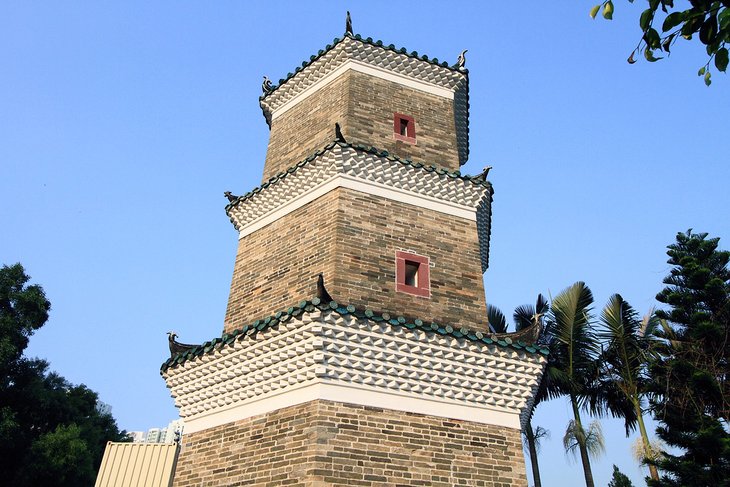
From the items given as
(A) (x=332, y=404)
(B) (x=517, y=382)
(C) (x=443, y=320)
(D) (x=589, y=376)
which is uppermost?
(D) (x=589, y=376)

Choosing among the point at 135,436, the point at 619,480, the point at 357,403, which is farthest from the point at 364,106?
the point at 135,436

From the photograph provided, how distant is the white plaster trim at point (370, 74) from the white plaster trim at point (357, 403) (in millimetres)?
5137

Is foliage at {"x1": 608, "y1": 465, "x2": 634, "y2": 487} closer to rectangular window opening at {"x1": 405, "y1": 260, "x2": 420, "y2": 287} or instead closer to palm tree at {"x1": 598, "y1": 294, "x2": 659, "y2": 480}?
palm tree at {"x1": 598, "y1": 294, "x2": 659, "y2": 480}

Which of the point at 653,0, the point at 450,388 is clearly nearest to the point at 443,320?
the point at 450,388

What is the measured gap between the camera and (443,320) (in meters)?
7.44

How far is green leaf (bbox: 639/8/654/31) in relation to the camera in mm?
3350

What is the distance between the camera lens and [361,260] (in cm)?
742

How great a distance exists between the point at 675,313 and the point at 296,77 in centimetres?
1066

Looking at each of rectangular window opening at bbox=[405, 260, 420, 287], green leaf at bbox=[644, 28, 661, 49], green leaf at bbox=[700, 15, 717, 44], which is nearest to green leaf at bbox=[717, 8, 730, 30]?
green leaf at bbox=[700, 15, 717, 44]

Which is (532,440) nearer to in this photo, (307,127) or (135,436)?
(307,127)

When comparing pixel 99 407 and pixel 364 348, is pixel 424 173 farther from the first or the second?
pixel 99 407

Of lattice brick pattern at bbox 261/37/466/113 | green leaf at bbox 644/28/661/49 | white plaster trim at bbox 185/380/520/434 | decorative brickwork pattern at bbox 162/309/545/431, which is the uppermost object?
lattice brick pattern at bbox 261/37/466/113

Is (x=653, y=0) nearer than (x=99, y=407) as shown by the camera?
Yes

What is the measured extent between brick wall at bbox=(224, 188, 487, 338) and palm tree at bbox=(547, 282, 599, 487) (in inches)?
343
